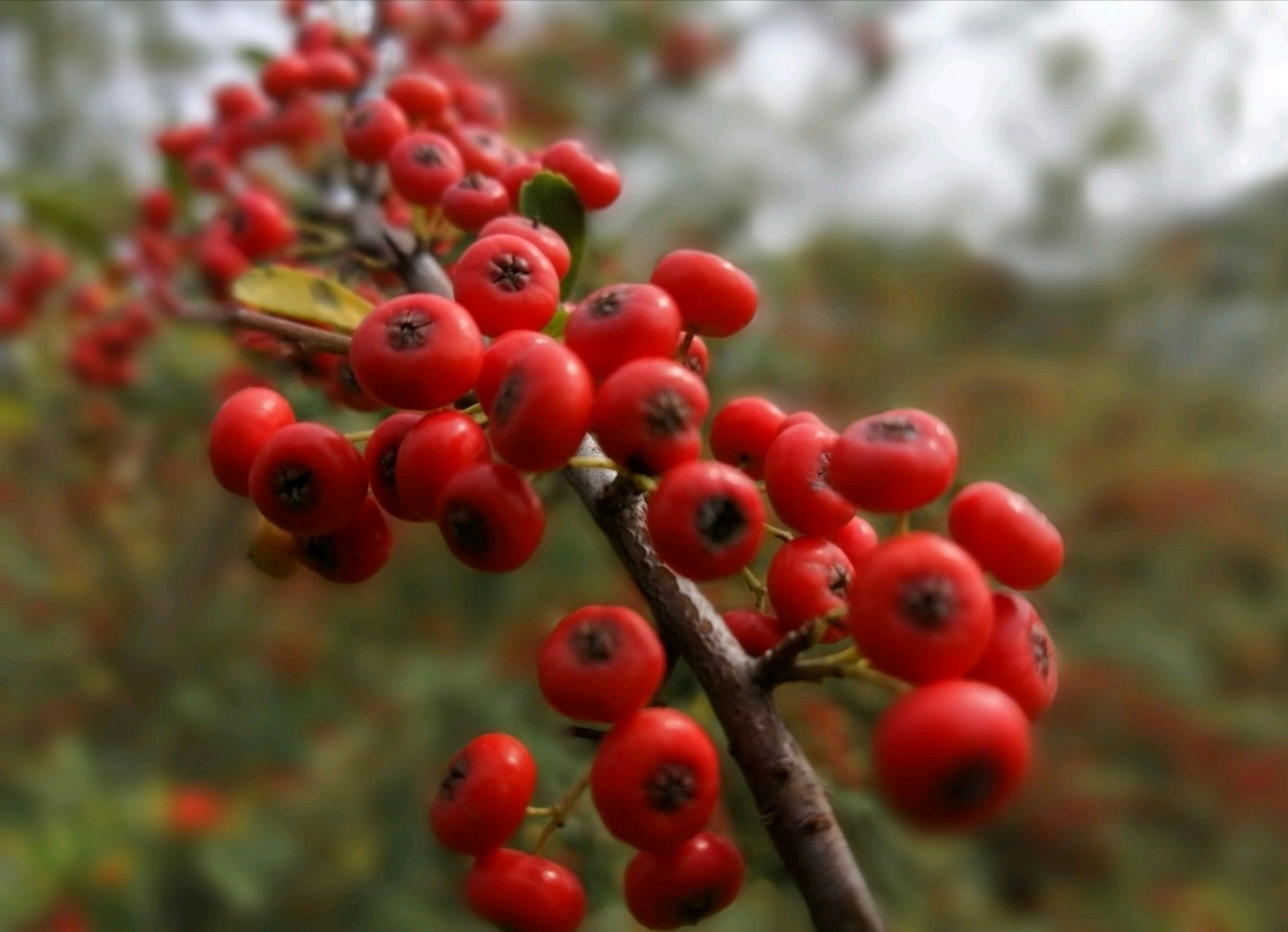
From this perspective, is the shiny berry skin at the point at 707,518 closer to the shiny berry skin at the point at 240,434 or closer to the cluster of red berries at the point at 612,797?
the cluster of red berries at the point at 612,797

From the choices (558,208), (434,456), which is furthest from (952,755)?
(558,208)

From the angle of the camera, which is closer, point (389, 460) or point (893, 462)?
point (893, 462)

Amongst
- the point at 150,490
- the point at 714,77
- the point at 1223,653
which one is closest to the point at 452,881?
the point at 150,490

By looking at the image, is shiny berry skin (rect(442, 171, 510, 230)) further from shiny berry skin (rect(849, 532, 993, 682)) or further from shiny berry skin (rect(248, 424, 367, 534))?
shiny berry skin (rect(849, 532, 993, 682))

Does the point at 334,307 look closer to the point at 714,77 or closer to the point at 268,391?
the point at 268,391

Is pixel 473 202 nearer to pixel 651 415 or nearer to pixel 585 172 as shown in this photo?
pixel 585 172

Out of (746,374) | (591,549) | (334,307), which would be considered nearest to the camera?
(334,307)

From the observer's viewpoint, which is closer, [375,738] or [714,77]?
[375,738]
